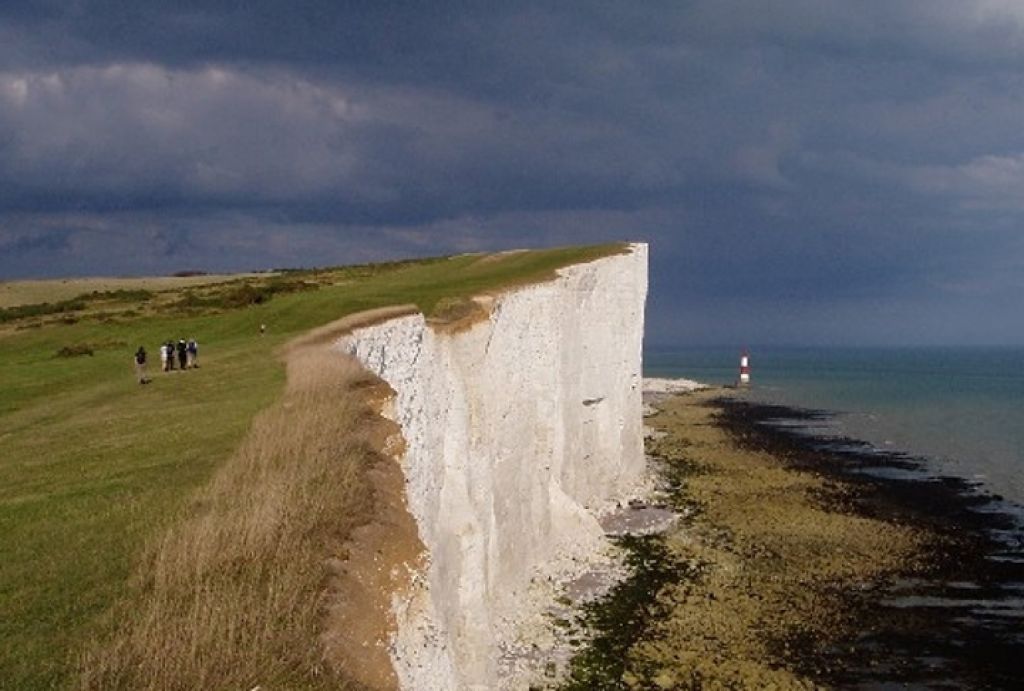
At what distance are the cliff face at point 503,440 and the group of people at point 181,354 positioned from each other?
6.52 metres

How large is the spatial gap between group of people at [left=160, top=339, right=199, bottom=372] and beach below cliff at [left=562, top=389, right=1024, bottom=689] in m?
13.8

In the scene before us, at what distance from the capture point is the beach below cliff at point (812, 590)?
20422 millimetres

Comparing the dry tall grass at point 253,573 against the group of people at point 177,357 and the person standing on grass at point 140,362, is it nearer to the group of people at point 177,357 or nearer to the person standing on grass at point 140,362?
the person standing on grass at point 140,362

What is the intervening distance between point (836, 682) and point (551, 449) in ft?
39.8

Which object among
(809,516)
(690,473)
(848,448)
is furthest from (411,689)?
(848,448)

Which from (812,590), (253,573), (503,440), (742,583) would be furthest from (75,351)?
(812,590)

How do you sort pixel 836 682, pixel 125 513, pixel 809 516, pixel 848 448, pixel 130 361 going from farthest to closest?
pixel 848 448
pixel 809 516
pixel 130 361
pixel 836 682
pixel 125 513

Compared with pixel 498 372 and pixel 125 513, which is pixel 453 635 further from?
pixel 498 372

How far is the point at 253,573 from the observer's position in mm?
8594

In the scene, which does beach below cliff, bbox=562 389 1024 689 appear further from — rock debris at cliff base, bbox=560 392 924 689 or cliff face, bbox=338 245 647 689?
cliff face, bbox=338 245 647 689

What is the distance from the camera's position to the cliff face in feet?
51.2

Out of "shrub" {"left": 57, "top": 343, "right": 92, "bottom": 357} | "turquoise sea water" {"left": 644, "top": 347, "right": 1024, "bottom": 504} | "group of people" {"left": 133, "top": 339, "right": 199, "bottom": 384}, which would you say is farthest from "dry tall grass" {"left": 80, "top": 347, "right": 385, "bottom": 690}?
"turquoise sea water" {"left": 644, "top": 347, "right": 1024, "bottom": 504}

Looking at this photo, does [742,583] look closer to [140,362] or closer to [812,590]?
[812,590]

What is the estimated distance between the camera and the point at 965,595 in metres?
26.7
